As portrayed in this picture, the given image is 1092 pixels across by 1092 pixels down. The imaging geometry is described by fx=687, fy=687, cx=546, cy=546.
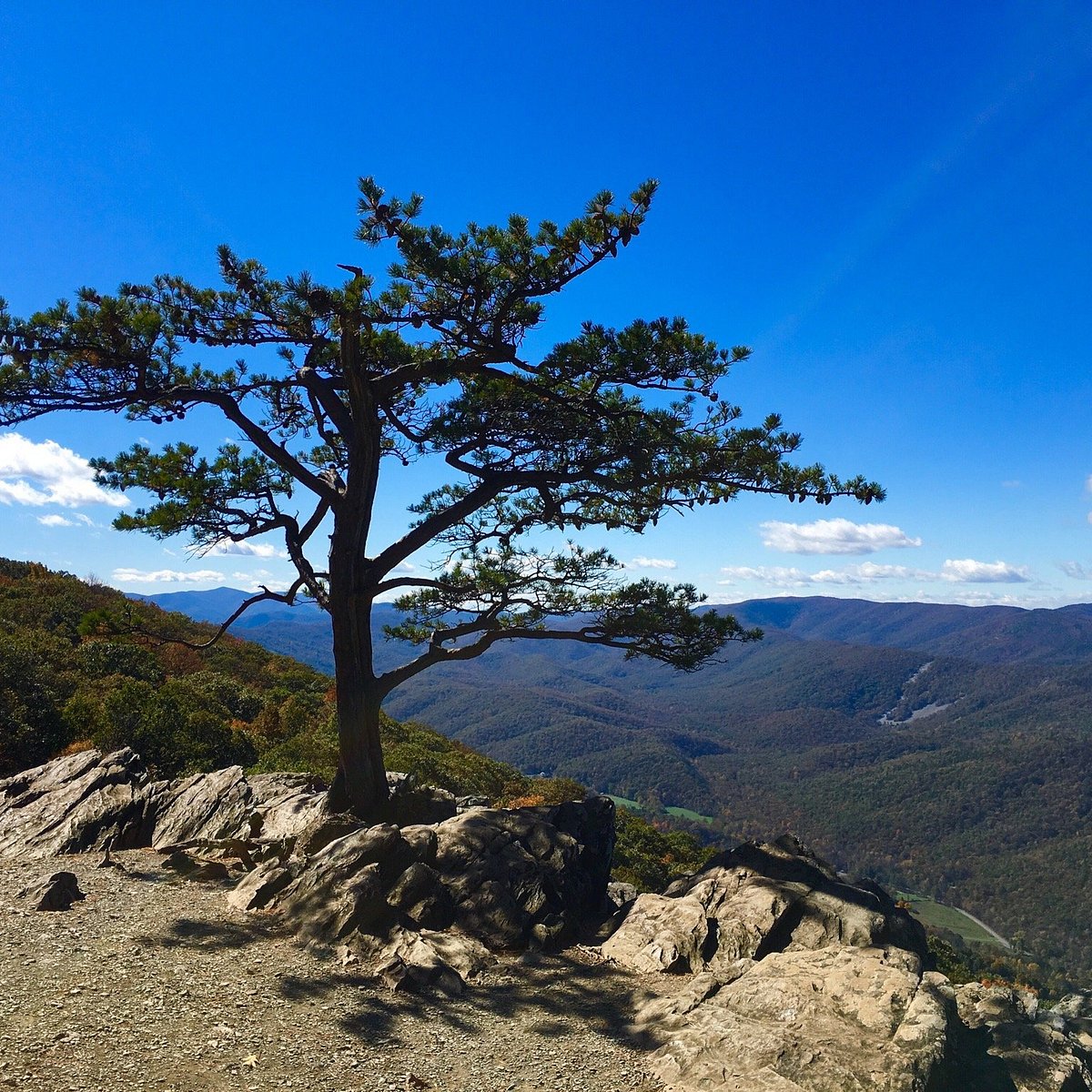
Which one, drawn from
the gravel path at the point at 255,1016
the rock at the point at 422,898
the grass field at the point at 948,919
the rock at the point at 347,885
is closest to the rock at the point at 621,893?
the gravel path at the point at 255,1016

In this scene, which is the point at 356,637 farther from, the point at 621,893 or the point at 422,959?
the point at 621,893

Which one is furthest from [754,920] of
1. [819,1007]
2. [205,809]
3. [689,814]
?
[689,814]

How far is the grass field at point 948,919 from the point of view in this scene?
99.8 meters

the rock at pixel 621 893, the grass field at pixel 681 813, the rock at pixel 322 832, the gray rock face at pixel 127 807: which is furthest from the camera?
the grass field at pixel 681 813

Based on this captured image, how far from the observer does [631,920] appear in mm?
8055

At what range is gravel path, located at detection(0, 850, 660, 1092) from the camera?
448 centimetres

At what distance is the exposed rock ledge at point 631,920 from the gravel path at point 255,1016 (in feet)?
1.24

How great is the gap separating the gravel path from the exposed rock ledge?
→ 38cm

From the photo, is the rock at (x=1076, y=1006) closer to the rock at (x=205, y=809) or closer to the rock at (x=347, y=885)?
the rock at (x=347, y=885)

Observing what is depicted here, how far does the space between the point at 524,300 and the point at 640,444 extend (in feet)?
8.54

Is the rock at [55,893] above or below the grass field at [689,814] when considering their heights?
above

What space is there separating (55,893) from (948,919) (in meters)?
134

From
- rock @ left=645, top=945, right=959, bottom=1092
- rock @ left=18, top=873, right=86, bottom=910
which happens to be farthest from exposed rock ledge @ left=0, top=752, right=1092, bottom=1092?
rock @ left=18, top=873, right=86, bottom=910

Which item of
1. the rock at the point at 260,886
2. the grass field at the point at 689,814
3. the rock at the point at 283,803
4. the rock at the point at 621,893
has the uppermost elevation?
the rock at the point at 283,803
